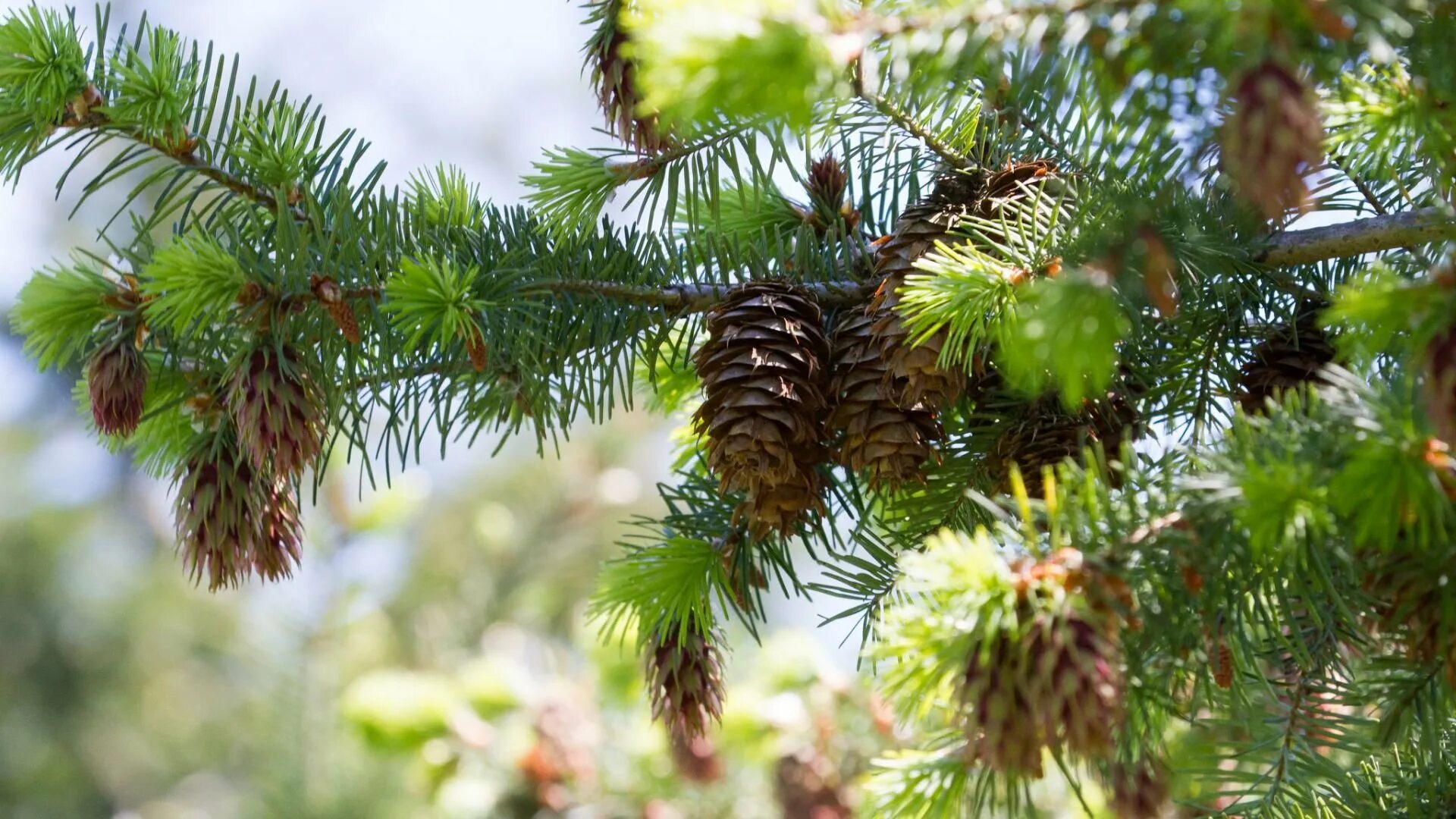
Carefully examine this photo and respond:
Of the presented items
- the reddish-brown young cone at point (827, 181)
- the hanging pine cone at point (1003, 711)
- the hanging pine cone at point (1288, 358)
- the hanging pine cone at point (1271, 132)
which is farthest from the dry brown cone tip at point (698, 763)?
the hanging pine cone at point (1271, 132)

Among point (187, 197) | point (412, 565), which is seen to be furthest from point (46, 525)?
point (187, 197)

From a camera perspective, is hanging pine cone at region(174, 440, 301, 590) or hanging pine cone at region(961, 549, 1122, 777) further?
hanging pine cone at region(174, 440, 301, 590)

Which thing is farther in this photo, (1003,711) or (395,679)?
(395,679)

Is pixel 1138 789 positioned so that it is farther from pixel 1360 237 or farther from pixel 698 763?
pixel 698 763

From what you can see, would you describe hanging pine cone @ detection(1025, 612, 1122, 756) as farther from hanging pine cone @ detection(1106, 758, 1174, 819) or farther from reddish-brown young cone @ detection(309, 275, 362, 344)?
reddish-brown young cone @ detection(309, 275, 362, 344)

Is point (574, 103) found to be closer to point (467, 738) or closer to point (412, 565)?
point (412, 565)

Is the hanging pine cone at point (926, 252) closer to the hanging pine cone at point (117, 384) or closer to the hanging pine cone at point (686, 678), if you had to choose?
the hanging pine cone at point (686, 678)

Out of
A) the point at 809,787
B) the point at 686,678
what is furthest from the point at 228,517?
the point at 809,787

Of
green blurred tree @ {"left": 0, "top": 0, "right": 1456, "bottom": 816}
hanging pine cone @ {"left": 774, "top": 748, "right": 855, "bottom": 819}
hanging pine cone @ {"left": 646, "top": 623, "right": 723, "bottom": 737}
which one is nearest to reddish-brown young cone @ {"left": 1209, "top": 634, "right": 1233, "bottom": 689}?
green blurred tree @ {"left": 0, "top": 0, "right": 1456, "bottom": 816}
